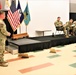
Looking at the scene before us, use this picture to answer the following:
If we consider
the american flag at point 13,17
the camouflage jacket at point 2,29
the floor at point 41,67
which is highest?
the american flag at point 13,17

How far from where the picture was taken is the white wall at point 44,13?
7227 millimetres

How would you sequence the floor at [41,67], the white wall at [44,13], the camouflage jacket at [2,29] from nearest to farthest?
the floor at [41,67], the camouflage jacket at [2,29], the white wall at [44,13]

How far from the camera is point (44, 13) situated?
7680 millimetres

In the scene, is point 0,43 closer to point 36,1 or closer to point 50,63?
point 50,63

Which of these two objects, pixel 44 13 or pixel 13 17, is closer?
pixel 13 17

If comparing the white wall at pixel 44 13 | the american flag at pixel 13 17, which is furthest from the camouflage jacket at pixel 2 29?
the white wall at pixel 44 13

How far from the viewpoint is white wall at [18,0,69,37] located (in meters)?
7.23

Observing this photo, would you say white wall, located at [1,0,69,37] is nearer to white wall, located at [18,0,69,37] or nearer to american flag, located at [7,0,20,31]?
white wall, located at [18,0,69,37]

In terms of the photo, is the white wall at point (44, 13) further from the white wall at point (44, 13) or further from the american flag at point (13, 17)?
the american flag at point (13, 17)

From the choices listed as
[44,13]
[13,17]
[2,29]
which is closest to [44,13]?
[44,13]

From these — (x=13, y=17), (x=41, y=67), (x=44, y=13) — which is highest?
(x=44, y=13)

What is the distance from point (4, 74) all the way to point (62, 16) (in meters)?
6.39

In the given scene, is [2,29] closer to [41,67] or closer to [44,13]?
[41,67]

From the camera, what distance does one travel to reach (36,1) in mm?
7297
